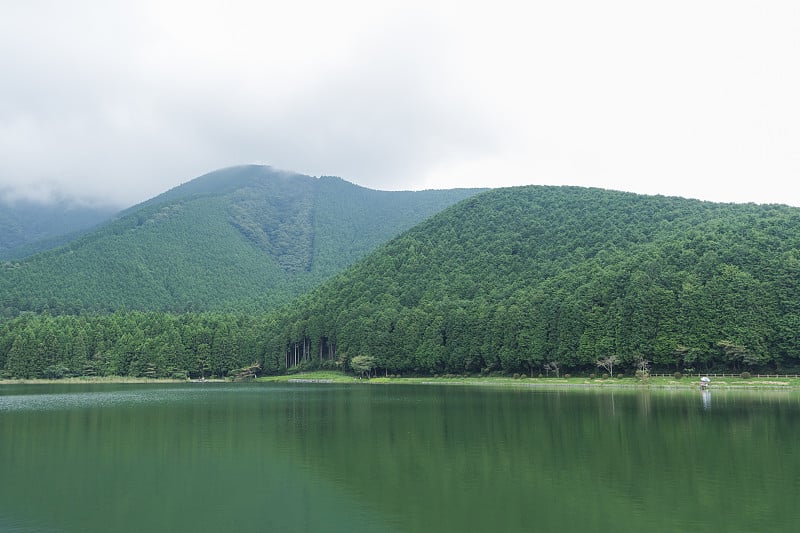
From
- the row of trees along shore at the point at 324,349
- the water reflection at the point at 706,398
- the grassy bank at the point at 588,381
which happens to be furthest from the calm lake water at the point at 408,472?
the row of trees along shore at the point at 324,349

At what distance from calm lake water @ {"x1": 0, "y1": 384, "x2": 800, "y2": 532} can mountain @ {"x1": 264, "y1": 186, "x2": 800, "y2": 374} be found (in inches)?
1859

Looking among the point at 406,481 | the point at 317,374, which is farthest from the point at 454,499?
the point at 317,374

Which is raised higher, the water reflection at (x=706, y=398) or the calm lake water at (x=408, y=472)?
the calm lake water at (x=408, y=472)

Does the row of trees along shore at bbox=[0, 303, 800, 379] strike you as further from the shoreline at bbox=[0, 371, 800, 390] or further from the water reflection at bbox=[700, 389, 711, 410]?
the water reflection at bbox=[700, 389, 711, 410]

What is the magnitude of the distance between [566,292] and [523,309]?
28.8 ft

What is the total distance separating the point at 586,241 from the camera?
152375mm

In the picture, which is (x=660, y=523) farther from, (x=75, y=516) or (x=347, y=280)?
(x=347, y=280)

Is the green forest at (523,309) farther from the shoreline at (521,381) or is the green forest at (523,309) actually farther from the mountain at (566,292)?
the shoreline at (521,381)

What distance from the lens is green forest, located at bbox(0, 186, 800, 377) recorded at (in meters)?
92.9

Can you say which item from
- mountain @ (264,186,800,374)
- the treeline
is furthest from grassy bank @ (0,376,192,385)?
mountain @ (264,186,800,374)

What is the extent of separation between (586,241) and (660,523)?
139566 millimetres

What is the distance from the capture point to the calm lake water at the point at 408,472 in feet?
64.7

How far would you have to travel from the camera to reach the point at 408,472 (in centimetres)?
2664

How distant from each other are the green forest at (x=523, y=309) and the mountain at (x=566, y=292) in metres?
0.32
